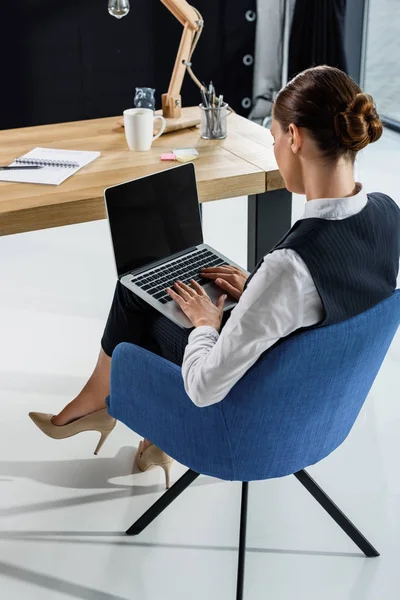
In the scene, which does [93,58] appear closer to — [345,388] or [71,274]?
[71,274]

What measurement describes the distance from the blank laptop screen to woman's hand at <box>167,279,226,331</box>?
0.58 ft

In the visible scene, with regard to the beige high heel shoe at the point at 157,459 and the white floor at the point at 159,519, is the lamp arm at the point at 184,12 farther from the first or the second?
the beige high heel shoe at the point at 157,459

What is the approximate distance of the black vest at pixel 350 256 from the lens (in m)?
1.36

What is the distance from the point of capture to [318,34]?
4.88 metres

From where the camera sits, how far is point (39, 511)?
208cm

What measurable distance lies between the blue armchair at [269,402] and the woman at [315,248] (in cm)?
3

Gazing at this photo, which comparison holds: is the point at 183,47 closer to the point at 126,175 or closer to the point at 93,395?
the point at 126,175

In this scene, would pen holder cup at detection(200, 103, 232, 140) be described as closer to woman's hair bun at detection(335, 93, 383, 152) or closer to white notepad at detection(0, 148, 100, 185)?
white notepad at detection(0, 148, 100, 185)

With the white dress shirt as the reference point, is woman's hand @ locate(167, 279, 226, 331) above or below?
below

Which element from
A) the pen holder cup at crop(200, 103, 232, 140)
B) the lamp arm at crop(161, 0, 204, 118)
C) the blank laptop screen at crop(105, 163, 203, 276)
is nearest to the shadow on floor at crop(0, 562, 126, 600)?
the blank laptop screen at crop(105, 163, 203, 276)

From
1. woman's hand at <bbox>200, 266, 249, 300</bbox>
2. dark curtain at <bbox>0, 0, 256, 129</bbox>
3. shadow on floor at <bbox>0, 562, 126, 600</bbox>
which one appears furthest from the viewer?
dark curtain at <bbox>0, 0, 256, 129</bbox>

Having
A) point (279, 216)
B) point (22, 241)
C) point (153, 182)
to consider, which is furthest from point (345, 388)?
point (22, 241)

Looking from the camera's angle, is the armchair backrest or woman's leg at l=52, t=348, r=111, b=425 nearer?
the armchair backrest

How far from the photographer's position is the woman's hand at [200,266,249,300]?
1944 millimetres
